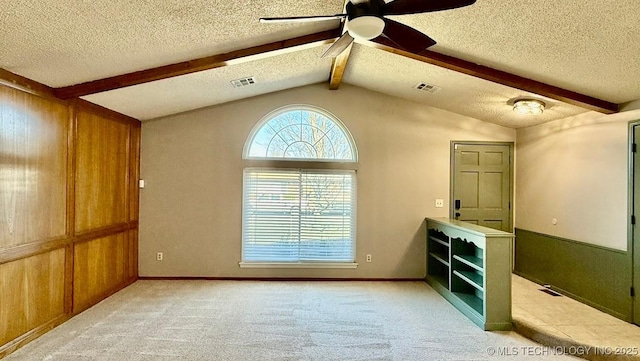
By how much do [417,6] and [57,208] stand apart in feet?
12.3

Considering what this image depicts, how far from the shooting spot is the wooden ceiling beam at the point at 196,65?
3.61 meters

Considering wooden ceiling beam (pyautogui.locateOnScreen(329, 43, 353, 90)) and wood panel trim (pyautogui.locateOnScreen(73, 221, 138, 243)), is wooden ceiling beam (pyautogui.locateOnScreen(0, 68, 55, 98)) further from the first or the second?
wooden ceiling beam (pyautogui.locateOnScreen(329, 43, 353, 90))

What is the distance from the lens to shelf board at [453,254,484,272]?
12.8 ft

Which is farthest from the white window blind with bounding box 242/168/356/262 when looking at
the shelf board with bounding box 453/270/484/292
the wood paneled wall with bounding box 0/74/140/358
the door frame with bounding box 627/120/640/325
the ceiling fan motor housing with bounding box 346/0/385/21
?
the ceiling fan motor housing with bounding box 346/0/385/21

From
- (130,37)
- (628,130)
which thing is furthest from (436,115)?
(130,37)

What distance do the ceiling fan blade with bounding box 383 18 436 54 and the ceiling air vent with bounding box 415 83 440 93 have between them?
85.9 inches

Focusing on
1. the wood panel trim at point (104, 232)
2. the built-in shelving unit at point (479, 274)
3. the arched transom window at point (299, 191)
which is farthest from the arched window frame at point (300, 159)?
the wood panel trim at point (104, 232)

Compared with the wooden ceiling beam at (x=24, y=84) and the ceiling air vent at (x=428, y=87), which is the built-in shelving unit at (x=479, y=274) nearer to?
the ceiling air vent at (x=428, y=87)

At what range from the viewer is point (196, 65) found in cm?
366

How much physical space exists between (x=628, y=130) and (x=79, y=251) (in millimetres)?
5946

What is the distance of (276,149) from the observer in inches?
215

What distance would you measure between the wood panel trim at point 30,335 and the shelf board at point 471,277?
13.9 feet

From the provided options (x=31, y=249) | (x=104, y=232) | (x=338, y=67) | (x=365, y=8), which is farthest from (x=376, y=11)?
(x=104, y=232)

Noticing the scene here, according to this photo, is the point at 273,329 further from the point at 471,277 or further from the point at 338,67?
the point at 338,67
